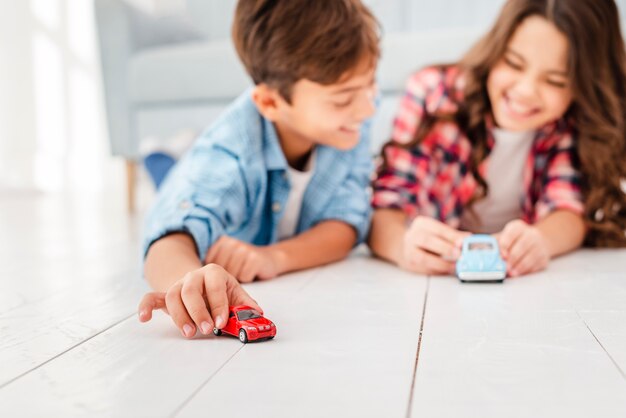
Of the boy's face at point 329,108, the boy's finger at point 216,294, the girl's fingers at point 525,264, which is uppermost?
the boy's face at point 329,108

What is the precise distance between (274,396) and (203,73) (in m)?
1.56

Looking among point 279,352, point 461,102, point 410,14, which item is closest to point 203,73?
point 410,14

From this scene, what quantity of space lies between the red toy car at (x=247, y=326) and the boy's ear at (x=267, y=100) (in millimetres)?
469

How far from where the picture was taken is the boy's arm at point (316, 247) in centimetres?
100

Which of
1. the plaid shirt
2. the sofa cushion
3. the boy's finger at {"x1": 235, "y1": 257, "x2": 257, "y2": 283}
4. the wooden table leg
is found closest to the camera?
the boy's finger at {"x1": 235, "y1": 257, "x2": 257, "y2": 283}

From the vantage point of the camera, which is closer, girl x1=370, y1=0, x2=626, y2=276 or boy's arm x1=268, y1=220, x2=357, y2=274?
boy's arm x1=268, y1=220, x2=357, y2=274

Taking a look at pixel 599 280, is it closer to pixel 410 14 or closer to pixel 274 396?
pixel 274 396

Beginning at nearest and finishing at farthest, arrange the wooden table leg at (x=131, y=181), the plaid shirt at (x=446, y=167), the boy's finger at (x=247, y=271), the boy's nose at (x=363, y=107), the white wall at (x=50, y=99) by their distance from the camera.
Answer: the boy's finger at (x=247, y=271) → the boy's nose at (x=363, y=107) → the plaid shirt at (x=446, y=167) → the wooden table leg at (x=131, y=181) → the white wall at (x=50, y=99)

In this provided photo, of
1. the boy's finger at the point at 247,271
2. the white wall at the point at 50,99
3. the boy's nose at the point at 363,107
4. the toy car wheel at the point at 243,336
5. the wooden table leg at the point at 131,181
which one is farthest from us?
the white wall at the point at 50,99

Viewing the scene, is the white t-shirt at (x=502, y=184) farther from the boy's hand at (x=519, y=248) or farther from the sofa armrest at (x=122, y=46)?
the sofa armrest at (x=122, y=46)

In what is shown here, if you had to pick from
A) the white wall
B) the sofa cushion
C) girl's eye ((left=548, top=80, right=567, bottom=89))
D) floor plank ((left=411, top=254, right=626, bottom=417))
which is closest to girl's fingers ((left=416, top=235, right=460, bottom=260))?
floor plank ((left=411, top=254, right=626, bottom=417))

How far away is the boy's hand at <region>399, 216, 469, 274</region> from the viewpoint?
0.96m

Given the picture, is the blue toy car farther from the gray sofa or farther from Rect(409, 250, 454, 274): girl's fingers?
the gray sofa

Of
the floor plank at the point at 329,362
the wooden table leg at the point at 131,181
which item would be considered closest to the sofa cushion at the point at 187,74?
the wooden table leg at the point at 131,181
